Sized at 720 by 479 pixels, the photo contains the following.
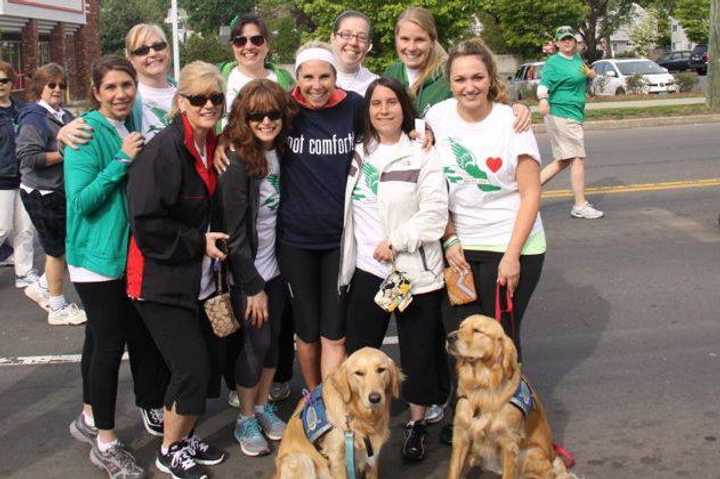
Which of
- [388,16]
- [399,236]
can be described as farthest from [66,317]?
[388,16]

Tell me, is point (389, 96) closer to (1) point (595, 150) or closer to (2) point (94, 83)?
(2) point (94, 83)

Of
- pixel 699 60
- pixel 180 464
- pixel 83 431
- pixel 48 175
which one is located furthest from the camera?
pixel 699 60

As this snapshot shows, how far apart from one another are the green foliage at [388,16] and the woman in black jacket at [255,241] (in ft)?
95.1

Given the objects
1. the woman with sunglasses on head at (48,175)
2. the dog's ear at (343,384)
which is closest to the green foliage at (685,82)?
the woman with sunglasses on head at (48,175)

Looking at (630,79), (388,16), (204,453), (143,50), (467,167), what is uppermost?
(388,16)

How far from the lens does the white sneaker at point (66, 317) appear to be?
23.7ft

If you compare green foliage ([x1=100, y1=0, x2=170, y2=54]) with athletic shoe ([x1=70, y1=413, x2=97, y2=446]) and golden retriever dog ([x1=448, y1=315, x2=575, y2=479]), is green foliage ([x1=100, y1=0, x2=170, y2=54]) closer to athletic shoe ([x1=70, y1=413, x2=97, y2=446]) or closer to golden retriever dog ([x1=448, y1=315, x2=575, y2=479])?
athletic shoe ([x1=70, y1=413, x2=97, y2=446])

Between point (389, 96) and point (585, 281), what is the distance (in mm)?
4053

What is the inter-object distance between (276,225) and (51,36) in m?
37.4

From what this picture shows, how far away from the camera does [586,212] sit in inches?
405

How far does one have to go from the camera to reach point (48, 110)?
7242 millimetres

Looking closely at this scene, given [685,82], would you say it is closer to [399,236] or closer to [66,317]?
[66,317]

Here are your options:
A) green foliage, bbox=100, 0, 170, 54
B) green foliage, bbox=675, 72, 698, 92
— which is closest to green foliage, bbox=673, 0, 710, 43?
green foliage, bbox=675, 72, 698, 92

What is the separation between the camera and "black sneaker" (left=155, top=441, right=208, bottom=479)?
4484mm
